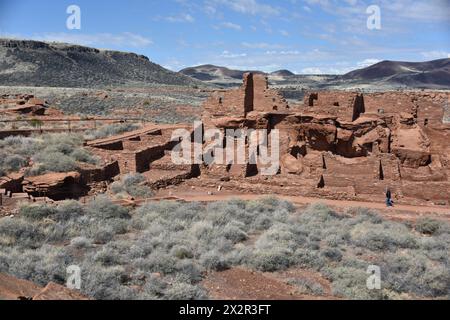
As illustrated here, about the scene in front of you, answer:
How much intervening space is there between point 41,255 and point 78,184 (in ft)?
19.9

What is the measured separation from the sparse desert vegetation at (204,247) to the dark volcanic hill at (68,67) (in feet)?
163

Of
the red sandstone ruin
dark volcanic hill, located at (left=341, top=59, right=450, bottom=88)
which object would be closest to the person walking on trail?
the red sandstone ruin

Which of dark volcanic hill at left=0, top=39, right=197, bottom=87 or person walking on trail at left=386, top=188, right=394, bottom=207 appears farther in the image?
dark volcanic hill at left=0, top=39, right=197, bottom=87

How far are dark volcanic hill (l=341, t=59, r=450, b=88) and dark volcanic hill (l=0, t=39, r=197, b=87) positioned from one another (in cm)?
6229

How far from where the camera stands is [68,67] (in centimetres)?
6450

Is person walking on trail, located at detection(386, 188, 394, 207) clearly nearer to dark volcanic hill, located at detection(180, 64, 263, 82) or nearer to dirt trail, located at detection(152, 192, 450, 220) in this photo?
dirt trail, located at detection(152, 192, 450, 220)

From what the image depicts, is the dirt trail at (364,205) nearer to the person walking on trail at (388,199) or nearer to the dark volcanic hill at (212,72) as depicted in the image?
the person walking on trail at (388,199)

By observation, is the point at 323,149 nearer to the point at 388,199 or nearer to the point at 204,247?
the point at 388,199

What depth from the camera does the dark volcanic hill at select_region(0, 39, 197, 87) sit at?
5747 cm

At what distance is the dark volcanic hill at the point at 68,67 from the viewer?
57.5 meters

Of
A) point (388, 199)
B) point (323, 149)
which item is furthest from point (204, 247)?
point (323, 149)

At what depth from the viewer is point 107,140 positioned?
734 inches

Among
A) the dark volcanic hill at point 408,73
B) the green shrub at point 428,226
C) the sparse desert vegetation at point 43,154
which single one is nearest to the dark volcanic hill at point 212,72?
the dark volcanic hill at point 408,73

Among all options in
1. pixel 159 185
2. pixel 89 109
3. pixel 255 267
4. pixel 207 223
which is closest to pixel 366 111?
pixel 159 185
